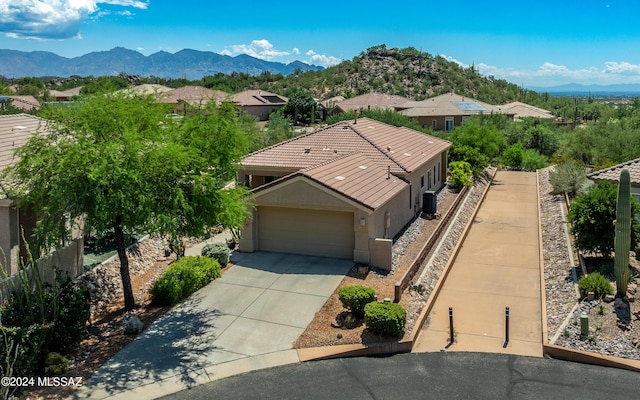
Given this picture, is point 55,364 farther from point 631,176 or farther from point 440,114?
point 440,114

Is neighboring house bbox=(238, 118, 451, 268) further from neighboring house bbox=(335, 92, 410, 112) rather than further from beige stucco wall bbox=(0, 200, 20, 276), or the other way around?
neighboring house bbox=(335, 92, 410, 112)

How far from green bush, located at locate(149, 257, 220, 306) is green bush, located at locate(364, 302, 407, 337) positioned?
5.66 metres

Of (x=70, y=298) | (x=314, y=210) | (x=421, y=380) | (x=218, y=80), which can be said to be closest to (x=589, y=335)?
(x=421, y=380)

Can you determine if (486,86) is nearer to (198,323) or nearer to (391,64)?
(391,64)

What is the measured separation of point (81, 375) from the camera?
11.8 m

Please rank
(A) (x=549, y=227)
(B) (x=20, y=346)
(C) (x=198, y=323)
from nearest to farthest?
(B) (x=20, y=346), (C) (x=198, y=323), (A) (x=549, y=227)

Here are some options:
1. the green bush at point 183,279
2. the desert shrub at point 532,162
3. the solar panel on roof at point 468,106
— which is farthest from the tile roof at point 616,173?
the solar panel on roof at point 468,106

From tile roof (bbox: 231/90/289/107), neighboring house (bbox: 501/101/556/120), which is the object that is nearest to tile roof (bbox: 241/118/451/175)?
neighboring house (bbox: 501/101/556/120)

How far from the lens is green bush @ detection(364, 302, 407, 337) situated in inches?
520

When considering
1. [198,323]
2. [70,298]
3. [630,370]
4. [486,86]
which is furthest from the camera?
[486,86]

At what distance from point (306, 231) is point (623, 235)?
33.3ft

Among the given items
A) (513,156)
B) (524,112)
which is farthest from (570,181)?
(524,112)

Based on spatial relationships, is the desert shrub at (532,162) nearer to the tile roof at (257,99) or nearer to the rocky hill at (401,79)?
the tile roof at (257,99)

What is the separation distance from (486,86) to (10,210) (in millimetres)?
109618
